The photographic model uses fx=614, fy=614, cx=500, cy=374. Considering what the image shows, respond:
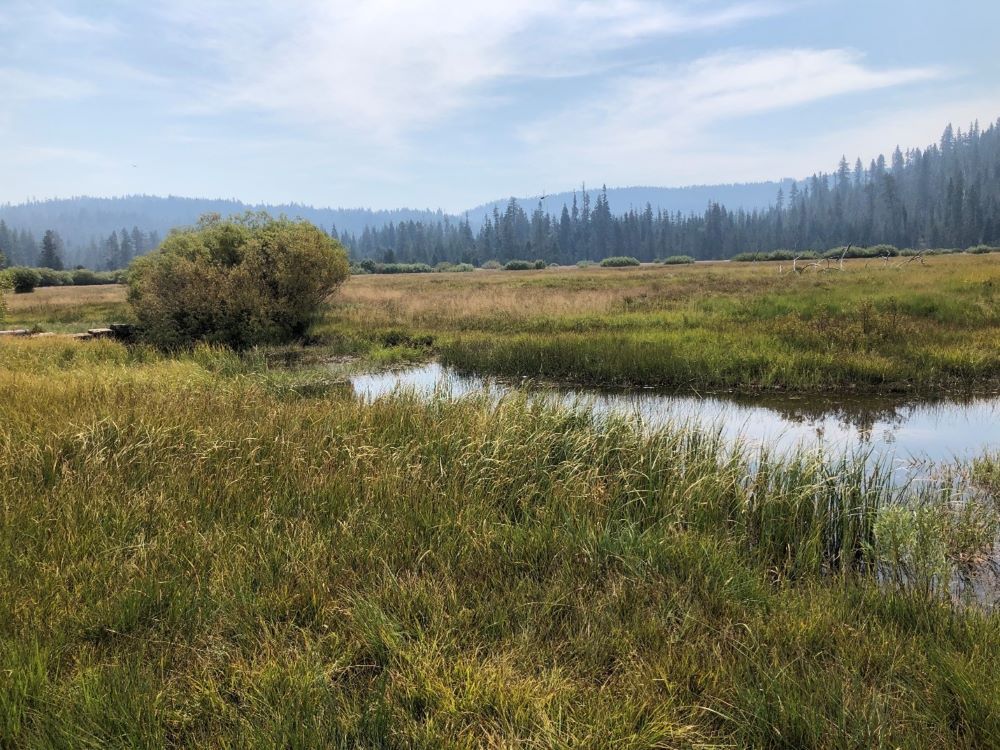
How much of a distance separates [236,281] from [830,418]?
2227 cm

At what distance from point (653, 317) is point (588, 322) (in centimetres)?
263

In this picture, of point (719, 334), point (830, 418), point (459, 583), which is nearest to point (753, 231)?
point (719, 334)

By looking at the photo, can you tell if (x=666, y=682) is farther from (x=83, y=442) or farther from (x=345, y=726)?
(x=83, y=442)

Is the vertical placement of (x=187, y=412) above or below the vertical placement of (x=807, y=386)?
above

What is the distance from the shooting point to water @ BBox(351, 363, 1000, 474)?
10.7 metres

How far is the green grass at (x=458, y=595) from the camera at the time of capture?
11.2ft

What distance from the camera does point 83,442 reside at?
7137 mm

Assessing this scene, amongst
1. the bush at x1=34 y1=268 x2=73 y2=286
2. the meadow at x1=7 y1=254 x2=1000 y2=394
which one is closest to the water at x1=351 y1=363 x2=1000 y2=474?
the meadow at x1=7 y1=254 x2=1000 y2=394

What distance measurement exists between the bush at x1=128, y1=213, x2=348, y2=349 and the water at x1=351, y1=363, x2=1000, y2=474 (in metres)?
11.1

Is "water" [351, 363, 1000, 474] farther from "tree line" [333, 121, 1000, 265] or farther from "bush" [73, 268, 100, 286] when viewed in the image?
"tree line" [333, 121, 1000, 265]

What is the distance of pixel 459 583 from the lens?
492 cm

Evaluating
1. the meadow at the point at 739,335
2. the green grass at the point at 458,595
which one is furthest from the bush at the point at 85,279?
the green grass at the point at 458,595

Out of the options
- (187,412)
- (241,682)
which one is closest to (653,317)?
(187,412)

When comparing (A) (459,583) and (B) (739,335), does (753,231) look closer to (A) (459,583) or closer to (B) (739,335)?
(B) (739,335)
